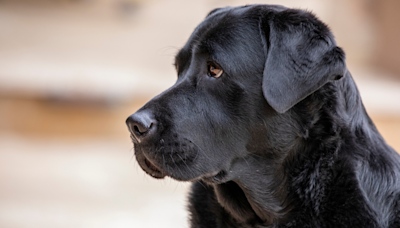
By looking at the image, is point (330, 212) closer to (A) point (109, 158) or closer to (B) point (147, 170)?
(B) point (147, 170)

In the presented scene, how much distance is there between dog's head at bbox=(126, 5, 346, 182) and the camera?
220 centimetres

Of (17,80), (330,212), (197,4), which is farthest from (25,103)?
(330,212)

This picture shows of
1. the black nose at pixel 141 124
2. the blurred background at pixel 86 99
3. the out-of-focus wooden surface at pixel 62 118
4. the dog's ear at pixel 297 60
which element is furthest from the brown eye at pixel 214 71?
the out-of-focus wooden surface at pixel 62 118

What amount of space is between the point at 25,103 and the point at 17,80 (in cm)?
38

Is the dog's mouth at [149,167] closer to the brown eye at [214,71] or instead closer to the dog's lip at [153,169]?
the dog's lip at [153,169]

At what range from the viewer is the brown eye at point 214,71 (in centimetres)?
235

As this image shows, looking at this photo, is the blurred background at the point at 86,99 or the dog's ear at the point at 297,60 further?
the blurred background at the point at 86,99

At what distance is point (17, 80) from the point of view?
6559 millimetres

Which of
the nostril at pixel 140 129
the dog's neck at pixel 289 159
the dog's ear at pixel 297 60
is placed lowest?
the dog's neck at pixel 289 159

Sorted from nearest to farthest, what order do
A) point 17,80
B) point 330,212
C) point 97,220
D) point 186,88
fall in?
point 330,212, point 186,88, point 97,220, point 17,80

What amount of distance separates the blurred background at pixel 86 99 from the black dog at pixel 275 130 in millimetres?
3267

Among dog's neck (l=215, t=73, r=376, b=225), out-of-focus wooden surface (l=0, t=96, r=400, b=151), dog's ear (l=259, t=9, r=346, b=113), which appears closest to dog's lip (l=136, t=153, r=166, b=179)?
dog's neck (l=215, t=73, r=376, b=225)

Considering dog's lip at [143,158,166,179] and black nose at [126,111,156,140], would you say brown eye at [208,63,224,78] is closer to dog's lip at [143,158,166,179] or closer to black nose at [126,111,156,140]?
black nose at [126,111,156,140]

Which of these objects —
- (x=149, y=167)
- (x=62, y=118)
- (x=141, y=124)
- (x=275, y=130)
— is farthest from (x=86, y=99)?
(x=275, y=130)
